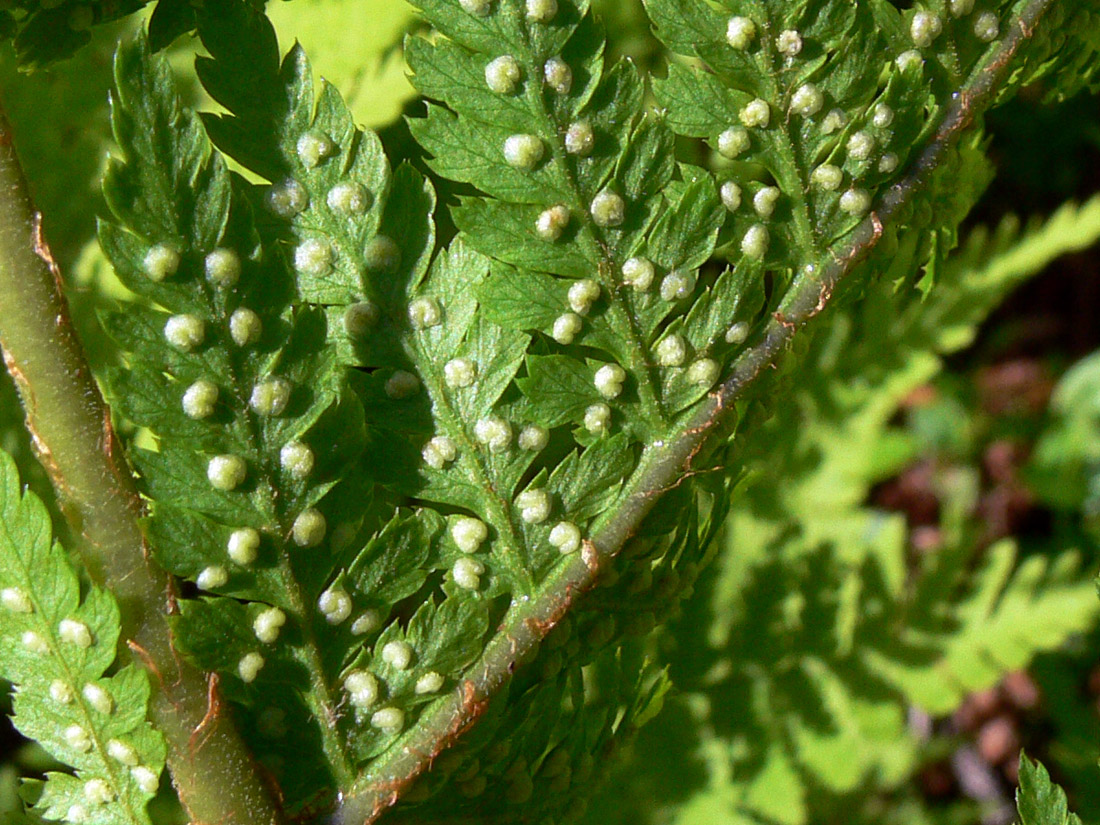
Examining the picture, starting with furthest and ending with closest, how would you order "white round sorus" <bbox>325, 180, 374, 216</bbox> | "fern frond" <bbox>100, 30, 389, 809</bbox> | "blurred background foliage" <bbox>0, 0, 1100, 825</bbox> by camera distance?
"blurred background foliage" <bbox>0, 0, 1100, 825</bbox> → "white round sorus" <bbox>325, 180, 374, 216</bbox> → "fern frond" <bbox>100, 30, 389, 809</bbox>

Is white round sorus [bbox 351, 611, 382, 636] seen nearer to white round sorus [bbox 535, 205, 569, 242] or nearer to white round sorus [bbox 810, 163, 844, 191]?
white round sorus [bbox 535, 205, 569, 242]

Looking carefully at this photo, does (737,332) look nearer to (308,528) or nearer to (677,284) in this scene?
(677,284)

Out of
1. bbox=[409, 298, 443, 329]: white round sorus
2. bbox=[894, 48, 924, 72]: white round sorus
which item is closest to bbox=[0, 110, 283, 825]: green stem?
bbox=[409, 298, 443, 329]: white round sorus

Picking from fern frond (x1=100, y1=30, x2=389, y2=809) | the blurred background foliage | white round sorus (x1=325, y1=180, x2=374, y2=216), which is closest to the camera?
fern frond (x1=100, y1=30, x2=389, y2=809)

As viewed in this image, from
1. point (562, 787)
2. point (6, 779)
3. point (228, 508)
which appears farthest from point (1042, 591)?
point (6, 779)

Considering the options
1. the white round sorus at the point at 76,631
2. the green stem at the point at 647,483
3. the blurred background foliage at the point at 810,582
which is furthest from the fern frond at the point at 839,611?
the white round sorus at the point at 76,631

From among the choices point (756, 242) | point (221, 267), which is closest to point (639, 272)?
point (756, 242)

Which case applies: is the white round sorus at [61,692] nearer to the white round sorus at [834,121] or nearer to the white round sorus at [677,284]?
the white round sorus at [677,284]
